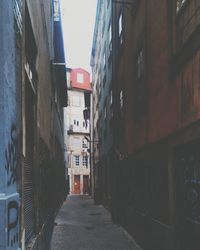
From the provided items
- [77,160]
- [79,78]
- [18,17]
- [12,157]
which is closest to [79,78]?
[79,78]

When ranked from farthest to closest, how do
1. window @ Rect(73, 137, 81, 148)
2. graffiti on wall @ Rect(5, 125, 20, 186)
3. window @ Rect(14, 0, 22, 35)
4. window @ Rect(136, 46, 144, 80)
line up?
window @ Rect(73, 137, 81, 148), window @ Rect(136, 46, 144, 80), window @ Rect(14, 0, 22, 35), graffiti on wall @ Rect(5, 125, 20, 186)

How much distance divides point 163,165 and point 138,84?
368cm

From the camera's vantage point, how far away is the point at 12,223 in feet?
13.6

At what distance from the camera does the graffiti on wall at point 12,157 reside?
4176 millimetres

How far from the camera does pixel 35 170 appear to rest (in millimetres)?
9188

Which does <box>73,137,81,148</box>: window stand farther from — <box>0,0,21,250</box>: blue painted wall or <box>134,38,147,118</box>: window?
<box>0,0,21,250</box>: blue painted wall

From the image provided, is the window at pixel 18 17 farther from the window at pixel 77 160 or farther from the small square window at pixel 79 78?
the small square window at pixel 79 78

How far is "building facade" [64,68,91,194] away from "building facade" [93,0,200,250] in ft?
149

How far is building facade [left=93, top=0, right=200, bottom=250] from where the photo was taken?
7594mm

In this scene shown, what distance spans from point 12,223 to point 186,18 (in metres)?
5.02

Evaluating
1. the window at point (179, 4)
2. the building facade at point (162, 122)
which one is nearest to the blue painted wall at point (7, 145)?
the building facade at point (162, 122)

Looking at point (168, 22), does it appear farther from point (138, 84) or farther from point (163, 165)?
point (138, 84)

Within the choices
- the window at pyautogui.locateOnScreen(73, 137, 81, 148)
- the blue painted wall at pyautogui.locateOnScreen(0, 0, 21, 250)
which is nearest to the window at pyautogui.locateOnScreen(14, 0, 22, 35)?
the blue painted wall at pyautogui.locateOnScreen(0, 0, 21, 250)

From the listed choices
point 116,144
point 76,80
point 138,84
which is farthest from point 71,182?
point 138,84
